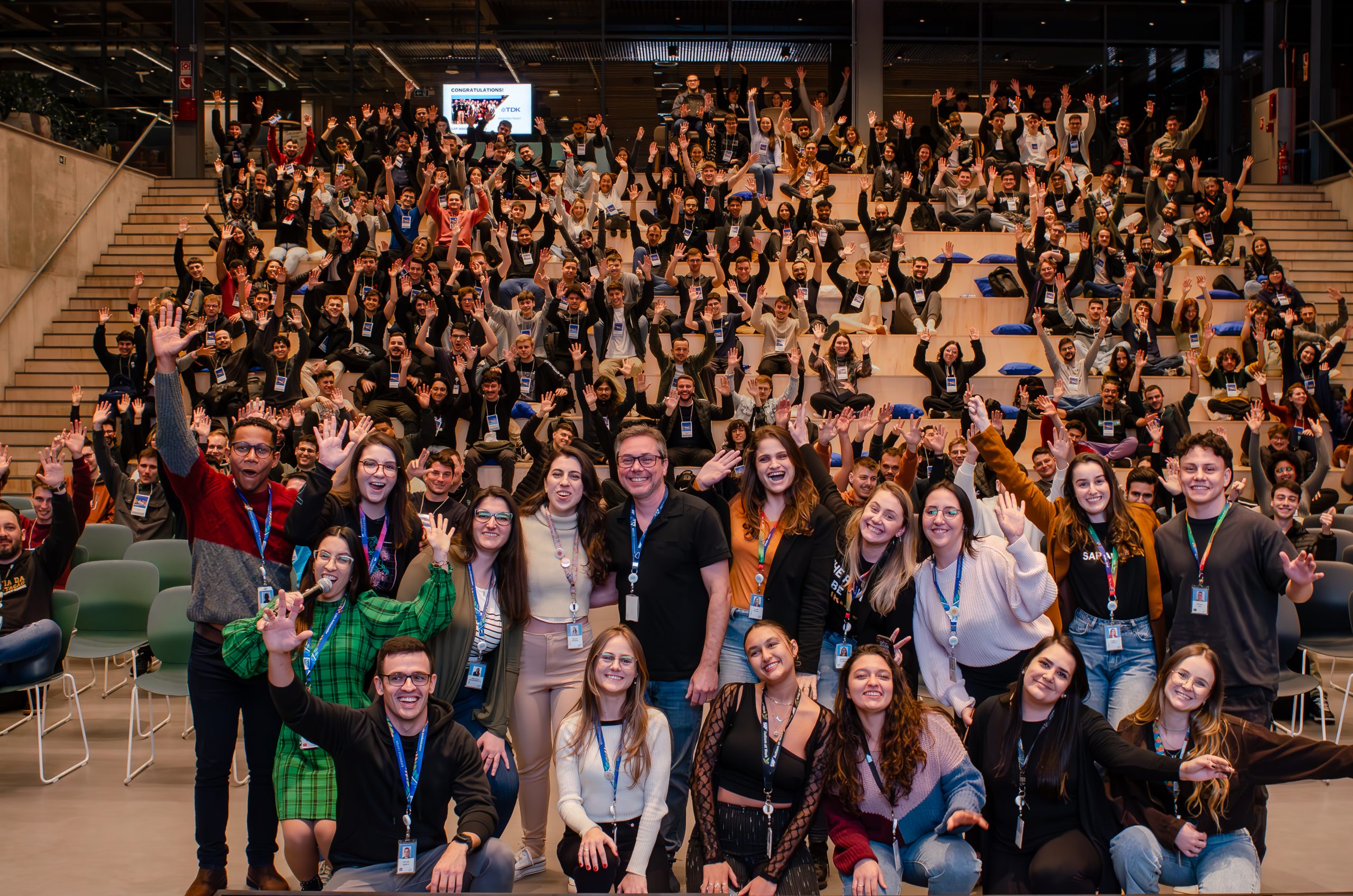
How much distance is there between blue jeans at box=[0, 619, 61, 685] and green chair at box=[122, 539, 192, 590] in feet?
3.73

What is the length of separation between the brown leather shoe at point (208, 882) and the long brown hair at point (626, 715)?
3.74 ft

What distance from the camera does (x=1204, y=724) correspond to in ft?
9.89

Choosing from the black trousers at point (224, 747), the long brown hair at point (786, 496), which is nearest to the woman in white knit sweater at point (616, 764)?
the long brown hair at point (786, 496)

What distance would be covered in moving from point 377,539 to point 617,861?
1.22m

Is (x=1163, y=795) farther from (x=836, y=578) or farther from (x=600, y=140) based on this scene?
(x=600, y=140)

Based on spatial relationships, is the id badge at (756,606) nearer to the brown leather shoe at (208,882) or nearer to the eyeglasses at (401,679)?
the eyeglasses at (401,679)

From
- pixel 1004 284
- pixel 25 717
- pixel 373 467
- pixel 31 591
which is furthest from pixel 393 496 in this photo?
pixel 1004 284

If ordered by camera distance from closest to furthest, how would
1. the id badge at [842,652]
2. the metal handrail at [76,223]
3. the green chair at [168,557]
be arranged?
1. the id badge at [842,652]
2. the green chair at [168,557]
3. the metal handrail at [76,223]

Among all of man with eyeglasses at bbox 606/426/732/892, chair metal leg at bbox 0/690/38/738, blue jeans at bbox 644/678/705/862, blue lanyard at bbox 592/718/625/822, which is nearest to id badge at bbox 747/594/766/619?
man with eyeglasses at bbox 606/426/732/892

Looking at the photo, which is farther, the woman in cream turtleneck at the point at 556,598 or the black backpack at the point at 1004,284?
the black backpack at the point at 1004,284

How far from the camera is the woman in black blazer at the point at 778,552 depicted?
3576 mm

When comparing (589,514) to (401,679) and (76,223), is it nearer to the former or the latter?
(401,679)

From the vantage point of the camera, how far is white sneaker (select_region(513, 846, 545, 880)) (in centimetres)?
363

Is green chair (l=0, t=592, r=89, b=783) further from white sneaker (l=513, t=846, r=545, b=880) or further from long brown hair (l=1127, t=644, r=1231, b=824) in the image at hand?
long brown hair (l=1127, t=644, r=1231, b=824)
